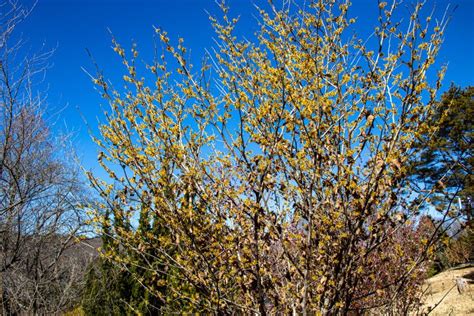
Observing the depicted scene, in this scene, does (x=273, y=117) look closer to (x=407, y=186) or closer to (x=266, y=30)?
(x=266, y=30)

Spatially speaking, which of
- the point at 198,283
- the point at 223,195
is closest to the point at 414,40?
the point at 223,195

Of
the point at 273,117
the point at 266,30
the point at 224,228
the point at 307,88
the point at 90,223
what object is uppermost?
the point at 266,30

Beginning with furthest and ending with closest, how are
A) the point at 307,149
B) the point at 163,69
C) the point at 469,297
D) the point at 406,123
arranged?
the point at 469,297 → the point at 163,69 → the point at 307,149 → the point at 406,123

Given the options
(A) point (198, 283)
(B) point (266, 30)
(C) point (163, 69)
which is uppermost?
(B) point (266, 30)

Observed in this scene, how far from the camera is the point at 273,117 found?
2.45 metres

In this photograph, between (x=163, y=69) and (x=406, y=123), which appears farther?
(x=163, y=69)

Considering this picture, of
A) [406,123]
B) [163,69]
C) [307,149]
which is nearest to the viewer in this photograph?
[406,123]

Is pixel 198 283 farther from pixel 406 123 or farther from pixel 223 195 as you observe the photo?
pixel 406 123

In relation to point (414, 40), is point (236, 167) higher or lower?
lower

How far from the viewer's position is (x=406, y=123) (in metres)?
2.21

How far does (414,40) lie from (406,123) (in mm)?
532

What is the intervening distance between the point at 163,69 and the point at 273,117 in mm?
1009

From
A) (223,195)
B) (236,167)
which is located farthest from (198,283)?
(236,167)

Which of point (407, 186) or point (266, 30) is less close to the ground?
point (266, 30)
